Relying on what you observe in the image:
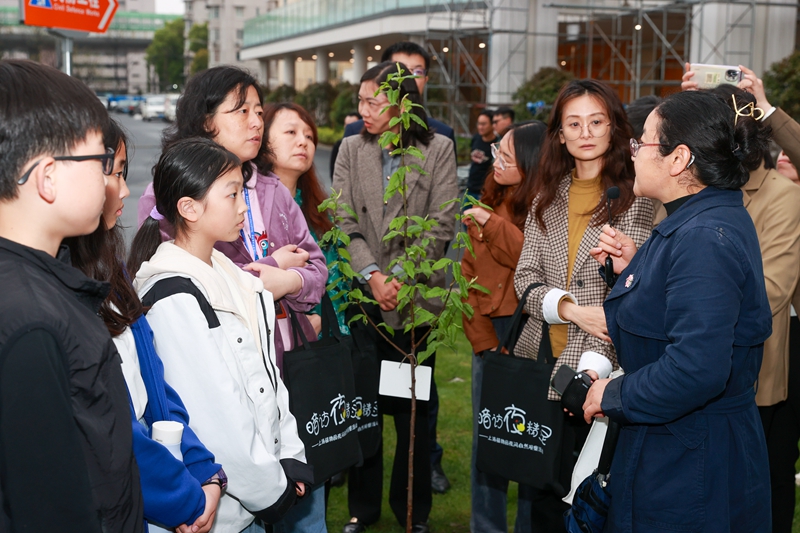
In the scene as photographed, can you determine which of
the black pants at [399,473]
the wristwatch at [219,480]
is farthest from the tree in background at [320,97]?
the wristwatch at [219,480]

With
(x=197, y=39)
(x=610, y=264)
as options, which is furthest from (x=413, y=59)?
(x=197, y=39)

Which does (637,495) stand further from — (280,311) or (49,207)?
(49,207)

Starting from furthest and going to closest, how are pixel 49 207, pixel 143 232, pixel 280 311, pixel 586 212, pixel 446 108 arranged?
pixel 446 108 → pixel 586 212 → pixel 280 311 → pixel 143 232 → pixel 49 207

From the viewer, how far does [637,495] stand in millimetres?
2229

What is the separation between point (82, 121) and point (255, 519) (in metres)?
1.51

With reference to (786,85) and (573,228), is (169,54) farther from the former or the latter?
(573,228)

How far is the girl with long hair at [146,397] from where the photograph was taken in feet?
6.03

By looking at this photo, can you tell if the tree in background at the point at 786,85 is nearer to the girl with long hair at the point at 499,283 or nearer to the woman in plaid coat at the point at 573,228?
the girl with long hair at the point at 499,283

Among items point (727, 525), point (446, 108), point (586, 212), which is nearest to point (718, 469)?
point (727, 525)

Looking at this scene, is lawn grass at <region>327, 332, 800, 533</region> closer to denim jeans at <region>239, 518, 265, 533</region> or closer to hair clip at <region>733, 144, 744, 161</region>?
denim jeans at <region>239, 518, 265, 533</region>

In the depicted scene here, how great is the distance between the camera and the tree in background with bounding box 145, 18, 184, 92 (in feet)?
347

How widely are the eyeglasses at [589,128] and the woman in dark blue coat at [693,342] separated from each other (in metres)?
0.85

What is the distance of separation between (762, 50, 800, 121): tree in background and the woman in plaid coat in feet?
36.4

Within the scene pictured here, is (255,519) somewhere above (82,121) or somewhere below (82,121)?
below
